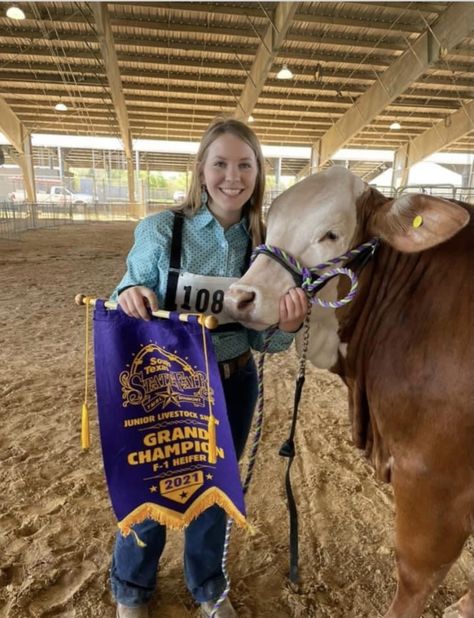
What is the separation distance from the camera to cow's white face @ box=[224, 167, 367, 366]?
1.39 metres

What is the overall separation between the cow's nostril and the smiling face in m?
0.37

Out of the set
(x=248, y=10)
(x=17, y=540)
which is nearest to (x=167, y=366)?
(x=17, y=540)

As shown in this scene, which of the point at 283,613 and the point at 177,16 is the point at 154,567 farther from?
the point at 177,16

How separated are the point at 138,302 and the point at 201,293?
0.23 m

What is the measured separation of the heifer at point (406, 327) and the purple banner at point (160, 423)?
10.6 inches

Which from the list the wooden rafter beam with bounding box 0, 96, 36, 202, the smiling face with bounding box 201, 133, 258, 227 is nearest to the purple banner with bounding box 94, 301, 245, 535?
the smiling face with bounding box 201, 133, 258, 227

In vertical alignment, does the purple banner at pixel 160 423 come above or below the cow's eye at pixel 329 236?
below

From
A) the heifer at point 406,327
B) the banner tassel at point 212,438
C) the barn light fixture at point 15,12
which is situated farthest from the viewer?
the barn light fixture at point 15,12

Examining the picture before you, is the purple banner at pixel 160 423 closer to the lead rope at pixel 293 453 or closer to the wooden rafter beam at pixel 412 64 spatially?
the lead rope at pixel 293 453

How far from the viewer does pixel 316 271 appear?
146 centimetres

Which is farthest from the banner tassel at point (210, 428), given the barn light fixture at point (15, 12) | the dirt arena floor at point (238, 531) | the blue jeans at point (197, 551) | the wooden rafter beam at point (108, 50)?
the barn light fixture at point (15, 12)

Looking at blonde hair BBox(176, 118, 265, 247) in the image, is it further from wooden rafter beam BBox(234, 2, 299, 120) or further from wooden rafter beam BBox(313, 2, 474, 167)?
wooden rafter beam BBox(313, 2, 474, 167)

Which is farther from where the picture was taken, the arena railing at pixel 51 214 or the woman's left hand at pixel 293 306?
the arena railing at pixel 51 214

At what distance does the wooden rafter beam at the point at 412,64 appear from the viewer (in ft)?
30.4
